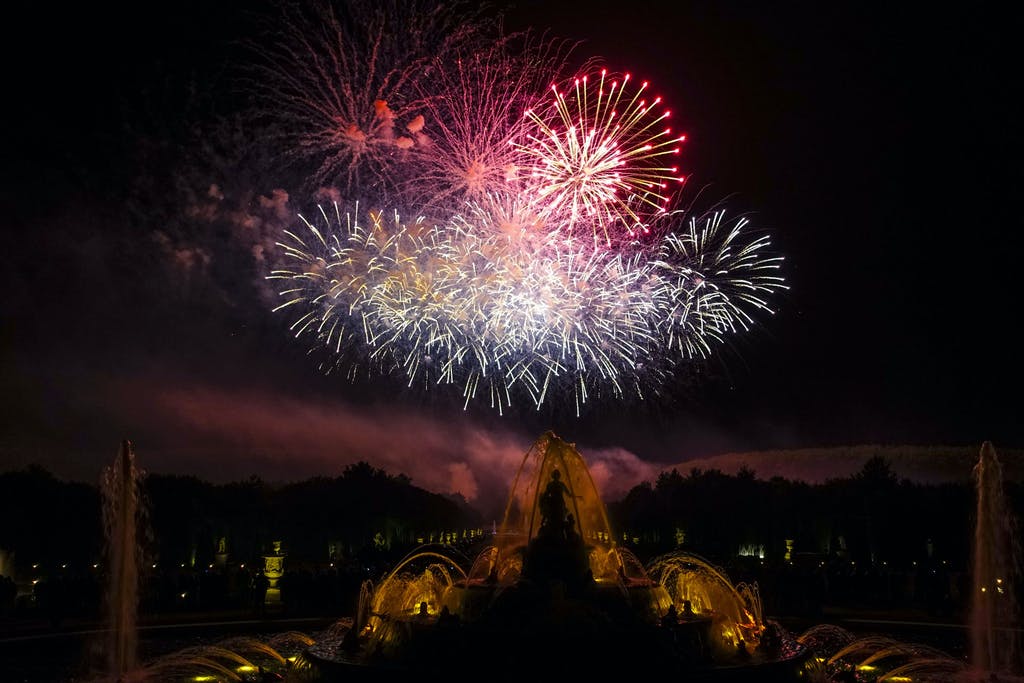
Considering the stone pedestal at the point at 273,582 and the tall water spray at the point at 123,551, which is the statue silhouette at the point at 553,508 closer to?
the tall water spray at the point at 123,551

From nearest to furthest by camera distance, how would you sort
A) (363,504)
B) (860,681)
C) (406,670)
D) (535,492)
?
(406,670) → (860,681) → (535,492) → (363,504)

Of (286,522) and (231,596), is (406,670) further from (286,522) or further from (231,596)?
(286,522)

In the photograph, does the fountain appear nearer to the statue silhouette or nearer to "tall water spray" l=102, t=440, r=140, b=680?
the statue silhouette

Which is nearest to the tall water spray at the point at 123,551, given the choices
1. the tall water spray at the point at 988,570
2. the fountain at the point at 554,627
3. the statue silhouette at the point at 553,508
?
the fountain at the point at 554,627

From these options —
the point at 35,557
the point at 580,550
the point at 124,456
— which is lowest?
the point at 35,557

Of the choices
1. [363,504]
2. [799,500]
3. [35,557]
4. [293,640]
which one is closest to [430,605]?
[293,640]
